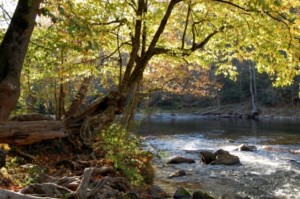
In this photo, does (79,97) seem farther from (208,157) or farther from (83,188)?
(83,188)

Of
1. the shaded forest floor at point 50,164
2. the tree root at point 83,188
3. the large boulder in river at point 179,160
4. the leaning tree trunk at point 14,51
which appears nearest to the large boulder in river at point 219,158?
the large boulder in river at point 179,160

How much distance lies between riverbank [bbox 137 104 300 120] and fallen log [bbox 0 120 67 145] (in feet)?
117

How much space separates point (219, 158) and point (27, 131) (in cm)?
1265

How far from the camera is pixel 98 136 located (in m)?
11.0

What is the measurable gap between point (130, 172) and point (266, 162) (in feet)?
36.7

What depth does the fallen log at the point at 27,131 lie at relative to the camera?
6.56 metres

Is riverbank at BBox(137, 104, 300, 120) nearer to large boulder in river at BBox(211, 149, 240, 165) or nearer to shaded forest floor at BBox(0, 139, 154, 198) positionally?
large boulder in river at BBox(211, 149, 240, 165)

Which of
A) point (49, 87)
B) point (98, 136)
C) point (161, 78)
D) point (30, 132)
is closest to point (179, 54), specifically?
point (98, 136)

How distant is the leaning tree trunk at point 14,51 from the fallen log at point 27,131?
263mm

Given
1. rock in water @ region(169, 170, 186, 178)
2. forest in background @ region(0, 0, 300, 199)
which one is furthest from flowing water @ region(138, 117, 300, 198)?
forest in background @ region(0, 0, 300, 199)

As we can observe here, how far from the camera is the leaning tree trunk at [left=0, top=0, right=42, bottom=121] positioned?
20.7 ft

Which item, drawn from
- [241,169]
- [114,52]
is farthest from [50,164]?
[241,169]

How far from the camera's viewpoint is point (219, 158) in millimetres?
18156

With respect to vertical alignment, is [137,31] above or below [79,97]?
above
